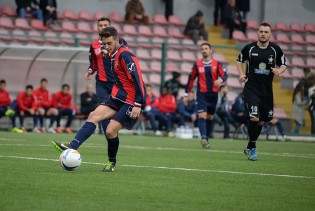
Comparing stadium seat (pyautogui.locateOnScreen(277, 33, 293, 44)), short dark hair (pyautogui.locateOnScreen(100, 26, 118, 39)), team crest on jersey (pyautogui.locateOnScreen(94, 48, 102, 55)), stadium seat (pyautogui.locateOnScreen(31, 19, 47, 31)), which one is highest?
stadium seat (pyautogui.locateOnScreen(31, 19, 47, 31))

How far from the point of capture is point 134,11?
3048 centimetres

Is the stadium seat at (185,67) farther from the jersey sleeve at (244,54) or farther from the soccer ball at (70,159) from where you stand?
the soccer ball at (70,159)

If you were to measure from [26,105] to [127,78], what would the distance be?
14.5 m

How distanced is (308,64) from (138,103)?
1595 cm

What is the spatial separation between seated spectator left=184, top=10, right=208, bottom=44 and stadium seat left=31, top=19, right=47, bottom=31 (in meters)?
5.42

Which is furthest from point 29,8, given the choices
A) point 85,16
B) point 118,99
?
point 118,99

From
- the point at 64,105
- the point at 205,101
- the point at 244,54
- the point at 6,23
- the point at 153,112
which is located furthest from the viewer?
the point at 6,23

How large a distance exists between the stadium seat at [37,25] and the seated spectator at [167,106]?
19.1 ft

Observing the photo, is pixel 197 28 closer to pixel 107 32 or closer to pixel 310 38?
pixel 310 38

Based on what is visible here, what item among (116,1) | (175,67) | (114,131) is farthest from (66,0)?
(114,131)

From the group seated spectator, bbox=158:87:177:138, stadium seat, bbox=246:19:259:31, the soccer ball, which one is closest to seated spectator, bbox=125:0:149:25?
stadium seat, bbox=246:19:259:31

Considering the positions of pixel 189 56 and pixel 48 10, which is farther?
pixel 48 10

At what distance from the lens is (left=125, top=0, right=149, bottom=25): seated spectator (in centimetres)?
3033

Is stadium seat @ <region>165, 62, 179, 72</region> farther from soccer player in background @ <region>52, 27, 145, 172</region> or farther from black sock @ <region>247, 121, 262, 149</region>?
soccer player in background @ <region>52, 27, 145, 172</region>
